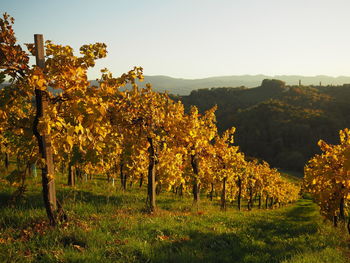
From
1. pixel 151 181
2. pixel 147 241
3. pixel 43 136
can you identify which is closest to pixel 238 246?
pixel 147 241

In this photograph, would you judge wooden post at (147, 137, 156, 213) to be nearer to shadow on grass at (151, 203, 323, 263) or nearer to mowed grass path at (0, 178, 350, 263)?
mowed grass path at (0, 178, 350, 263)

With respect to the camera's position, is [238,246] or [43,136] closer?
[43,136]

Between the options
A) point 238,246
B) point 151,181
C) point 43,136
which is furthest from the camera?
point 151,181

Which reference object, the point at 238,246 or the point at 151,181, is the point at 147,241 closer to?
the point at 238,246

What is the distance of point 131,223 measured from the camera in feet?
26.0

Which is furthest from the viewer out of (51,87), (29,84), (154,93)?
(154,93)

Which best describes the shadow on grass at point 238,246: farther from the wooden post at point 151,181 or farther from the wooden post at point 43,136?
the wooden post at point 151,181

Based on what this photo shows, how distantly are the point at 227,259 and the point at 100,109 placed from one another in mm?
4701

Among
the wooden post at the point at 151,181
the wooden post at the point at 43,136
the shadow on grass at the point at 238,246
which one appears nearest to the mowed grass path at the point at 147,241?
the shadow on grass at the point at 238,246

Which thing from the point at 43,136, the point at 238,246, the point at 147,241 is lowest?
the point at 238,246

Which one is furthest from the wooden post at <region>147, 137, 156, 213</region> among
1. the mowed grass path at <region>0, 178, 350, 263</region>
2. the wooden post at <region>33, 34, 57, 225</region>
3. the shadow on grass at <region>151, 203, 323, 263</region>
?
the wooden post at <region>33, 34, 57, 225</region>

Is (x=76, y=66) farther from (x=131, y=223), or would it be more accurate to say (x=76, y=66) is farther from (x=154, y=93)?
(x=154, y=93)

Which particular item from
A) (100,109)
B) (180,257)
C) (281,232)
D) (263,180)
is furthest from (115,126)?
(263,180)

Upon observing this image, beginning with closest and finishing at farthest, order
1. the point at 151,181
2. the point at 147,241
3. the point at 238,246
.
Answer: the point at 147,241
the point at 238,246
the point at 151,181
